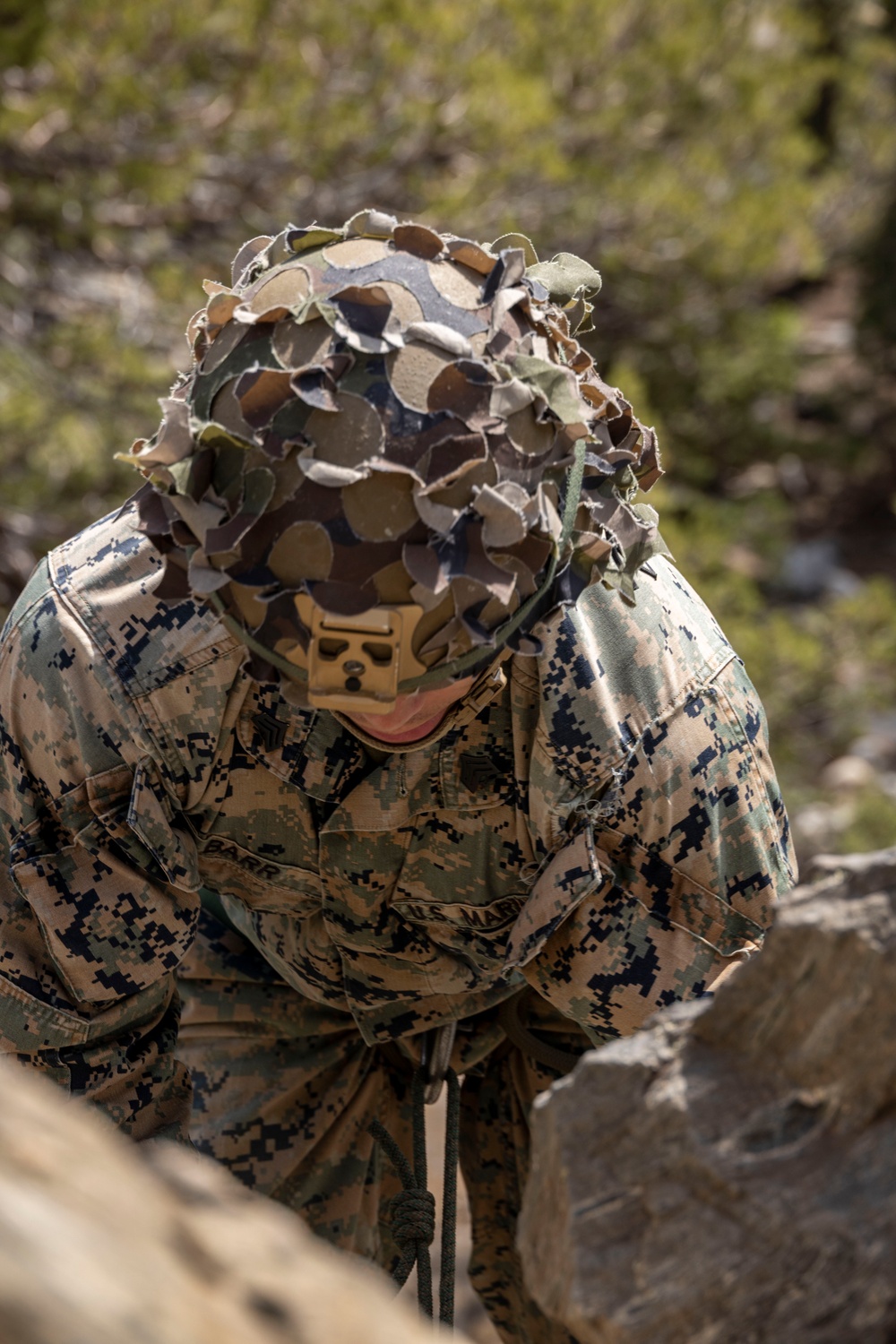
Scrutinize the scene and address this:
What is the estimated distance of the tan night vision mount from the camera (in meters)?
1.21

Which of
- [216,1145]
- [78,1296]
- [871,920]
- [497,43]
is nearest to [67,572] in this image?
[216,1145]

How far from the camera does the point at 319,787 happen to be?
147 cm

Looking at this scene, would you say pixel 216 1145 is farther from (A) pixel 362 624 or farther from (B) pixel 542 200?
(B) pixel 542 200

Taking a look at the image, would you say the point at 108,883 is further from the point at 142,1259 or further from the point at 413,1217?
the point at 142,1259

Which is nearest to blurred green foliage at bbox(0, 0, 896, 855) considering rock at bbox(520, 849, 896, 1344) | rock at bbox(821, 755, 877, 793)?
rock at bbox(821, 755, 877, 793)

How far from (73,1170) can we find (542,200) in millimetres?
5432

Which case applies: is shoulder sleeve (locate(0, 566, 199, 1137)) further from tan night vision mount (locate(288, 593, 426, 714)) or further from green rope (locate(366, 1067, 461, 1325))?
green rope (locate(366, 1067, 461, 1325))

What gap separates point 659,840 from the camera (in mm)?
1447

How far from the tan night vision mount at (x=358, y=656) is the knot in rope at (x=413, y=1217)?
0.83 metres

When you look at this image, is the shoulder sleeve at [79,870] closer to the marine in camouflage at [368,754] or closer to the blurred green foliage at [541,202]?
the marine in camouflage at [368,754]

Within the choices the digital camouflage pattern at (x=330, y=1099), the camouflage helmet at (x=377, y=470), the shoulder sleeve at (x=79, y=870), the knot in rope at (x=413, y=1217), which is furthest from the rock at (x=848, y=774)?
the camouflage helmet at (x=377, y=470)

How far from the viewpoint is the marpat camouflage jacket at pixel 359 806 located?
1412mm

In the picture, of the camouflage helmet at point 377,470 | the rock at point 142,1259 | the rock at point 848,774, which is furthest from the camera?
the rock at point 848,774

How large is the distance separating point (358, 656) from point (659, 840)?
390mm
